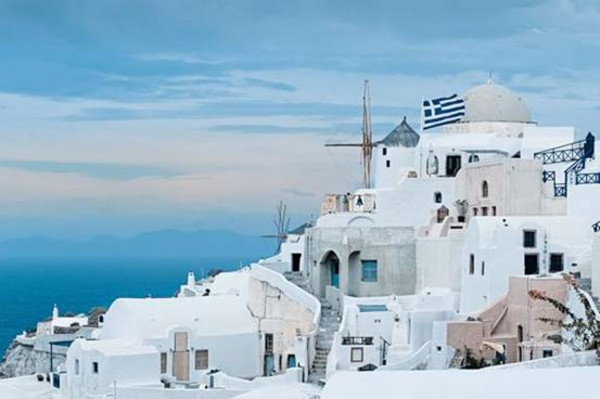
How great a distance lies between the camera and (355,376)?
52.2 ft

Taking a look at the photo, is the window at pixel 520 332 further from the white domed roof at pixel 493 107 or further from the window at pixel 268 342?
the white domed roof at pixel 493 107

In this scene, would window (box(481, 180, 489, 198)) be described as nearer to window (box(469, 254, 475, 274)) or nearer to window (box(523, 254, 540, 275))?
window (box(469, 254, 475, 274))

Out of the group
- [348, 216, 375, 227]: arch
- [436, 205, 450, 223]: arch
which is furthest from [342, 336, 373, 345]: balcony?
[348, 216, 375, 227]: arch

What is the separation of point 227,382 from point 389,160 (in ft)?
53.2

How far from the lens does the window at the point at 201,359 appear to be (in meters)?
40.5

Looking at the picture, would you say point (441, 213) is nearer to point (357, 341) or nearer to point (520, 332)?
point (357, 341)

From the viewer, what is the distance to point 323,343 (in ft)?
126

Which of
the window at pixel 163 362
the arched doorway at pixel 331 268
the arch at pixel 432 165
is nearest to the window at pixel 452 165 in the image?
the arch at pixel 432 165

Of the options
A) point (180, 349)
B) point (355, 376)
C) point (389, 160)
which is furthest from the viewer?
point (389, 160)

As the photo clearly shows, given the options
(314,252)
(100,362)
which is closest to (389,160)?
(314,252)

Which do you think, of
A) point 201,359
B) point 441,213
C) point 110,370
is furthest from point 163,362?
point 441,213

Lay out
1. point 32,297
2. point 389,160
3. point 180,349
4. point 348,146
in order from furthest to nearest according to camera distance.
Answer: point 32,297, point 348,146, point 389,160, point 180,349

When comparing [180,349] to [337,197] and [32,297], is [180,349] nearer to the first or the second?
[337,197]

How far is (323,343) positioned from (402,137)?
15494 mm
